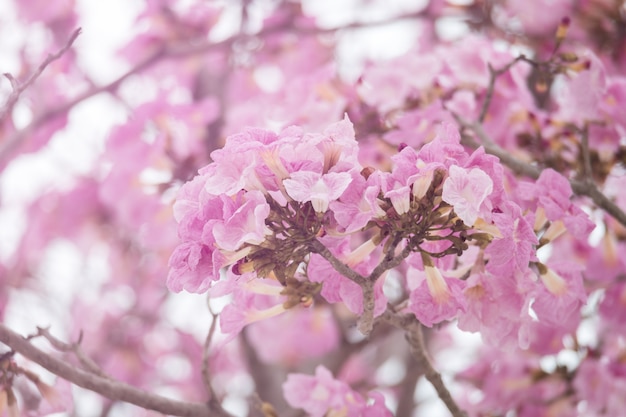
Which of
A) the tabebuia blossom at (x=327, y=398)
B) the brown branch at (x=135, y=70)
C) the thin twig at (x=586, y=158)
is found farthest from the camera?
the brown branch at (x=135, y=70)

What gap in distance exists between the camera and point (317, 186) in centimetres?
100

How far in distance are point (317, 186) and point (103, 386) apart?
1.88ft

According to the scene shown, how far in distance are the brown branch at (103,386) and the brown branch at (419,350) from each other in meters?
0.40

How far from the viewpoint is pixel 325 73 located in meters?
2.04

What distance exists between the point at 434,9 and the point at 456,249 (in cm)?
245

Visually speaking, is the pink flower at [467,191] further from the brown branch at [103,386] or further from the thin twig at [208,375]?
the brown branch at [103,386]

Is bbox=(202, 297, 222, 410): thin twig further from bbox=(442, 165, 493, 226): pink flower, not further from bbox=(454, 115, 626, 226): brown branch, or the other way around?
bbox=(454, 115, 626, 226): brown branch

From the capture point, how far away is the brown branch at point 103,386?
3.85 ft

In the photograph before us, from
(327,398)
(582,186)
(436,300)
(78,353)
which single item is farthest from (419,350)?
(78,353)

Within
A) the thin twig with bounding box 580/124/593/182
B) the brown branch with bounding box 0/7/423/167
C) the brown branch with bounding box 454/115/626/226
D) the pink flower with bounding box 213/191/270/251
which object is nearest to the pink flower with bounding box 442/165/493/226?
the pink flower with bounding box 213/191/270/251

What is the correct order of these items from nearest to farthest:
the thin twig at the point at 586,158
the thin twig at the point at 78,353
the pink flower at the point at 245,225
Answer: the pink flower at the point at 245,225 → the thin twig at the point at 78,353 → the thin twig at the point at 586,158

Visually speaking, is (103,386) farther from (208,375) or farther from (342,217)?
(342,217)

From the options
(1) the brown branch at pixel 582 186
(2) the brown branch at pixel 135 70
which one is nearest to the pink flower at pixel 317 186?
(1) the brown branch at pixel 582 186

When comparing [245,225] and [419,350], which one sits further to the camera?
[419,350]
